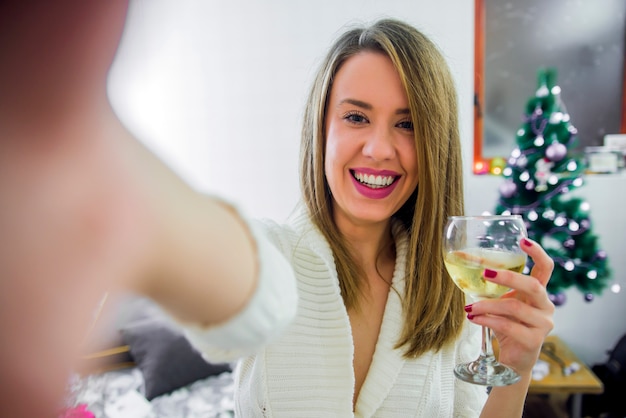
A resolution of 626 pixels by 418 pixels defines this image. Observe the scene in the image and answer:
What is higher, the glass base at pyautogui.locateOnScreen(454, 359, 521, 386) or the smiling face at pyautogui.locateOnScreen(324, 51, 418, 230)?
the smiling face at pyautogui.locateOnScreen(324, 51, 418, 230)

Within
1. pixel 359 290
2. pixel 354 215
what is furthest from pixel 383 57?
pixel 359 290

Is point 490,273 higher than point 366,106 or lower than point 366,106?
lower

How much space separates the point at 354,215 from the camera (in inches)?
43.3

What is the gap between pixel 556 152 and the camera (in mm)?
2307

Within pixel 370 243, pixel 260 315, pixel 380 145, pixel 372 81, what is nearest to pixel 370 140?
pixel 380 145

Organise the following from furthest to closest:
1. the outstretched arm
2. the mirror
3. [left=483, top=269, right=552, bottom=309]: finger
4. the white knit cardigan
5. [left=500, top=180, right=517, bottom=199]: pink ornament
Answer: the mirror → [left=500, top=180, right=517, bottom=199]: pink ornament → the white knit cardigan → [left=483, top=269, right=552, bottom=309]: finger → the outstretched arm

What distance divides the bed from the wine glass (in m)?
1.63

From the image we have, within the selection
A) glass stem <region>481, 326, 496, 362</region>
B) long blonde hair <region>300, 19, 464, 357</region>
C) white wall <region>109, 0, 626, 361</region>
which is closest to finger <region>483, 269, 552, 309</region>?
glass stem <region>481, 326, 496, 362</region>

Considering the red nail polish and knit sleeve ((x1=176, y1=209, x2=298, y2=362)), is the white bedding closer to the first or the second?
the red nail polish

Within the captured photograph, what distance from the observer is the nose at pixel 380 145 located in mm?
1032

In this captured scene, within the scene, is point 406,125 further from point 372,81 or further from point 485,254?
point 485,254

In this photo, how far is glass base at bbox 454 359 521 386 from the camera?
0.80 m

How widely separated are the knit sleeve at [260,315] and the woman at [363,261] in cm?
79

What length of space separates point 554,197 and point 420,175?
165 cm
